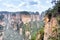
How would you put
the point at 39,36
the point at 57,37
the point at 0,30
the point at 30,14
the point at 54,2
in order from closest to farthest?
1. the point at 57,37
2. the point at 54,2
3. the point at 39,36
4. the point at 0,30
5. the point at 30,14

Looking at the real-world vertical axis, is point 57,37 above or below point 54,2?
→ below

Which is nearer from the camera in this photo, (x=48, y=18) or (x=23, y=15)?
(x=48, y=18)

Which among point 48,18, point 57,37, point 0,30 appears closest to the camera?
point 57,37

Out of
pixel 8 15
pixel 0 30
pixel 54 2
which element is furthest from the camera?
pixel 8 15

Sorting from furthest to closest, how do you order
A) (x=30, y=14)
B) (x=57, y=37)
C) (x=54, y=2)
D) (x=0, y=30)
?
(x=30, y=14)
(x=0, y=30)
(x=54, y=2)
(x=57, y=37)

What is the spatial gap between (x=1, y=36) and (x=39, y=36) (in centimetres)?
5681

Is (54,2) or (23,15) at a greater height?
(54,2)

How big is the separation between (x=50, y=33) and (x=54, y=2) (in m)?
2.85

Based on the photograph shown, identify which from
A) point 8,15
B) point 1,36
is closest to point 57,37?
point 1,36

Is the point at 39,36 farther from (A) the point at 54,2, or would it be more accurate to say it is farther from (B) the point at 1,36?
(B) the point at 1,36

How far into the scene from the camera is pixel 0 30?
90.4m

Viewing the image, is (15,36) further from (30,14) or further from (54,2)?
(54,2)

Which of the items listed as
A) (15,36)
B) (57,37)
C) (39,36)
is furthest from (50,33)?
(15,36)

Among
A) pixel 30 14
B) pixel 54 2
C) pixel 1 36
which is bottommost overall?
pixel 1 36
